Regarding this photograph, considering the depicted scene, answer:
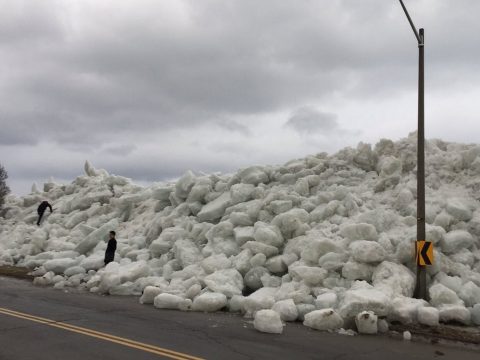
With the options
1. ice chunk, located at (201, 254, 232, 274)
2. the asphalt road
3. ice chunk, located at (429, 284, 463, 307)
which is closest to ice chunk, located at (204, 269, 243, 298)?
ice chunk, located at (201, 254, 232, 274)

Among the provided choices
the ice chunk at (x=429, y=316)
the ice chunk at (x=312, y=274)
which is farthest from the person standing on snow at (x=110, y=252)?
the ice chunk at (x=429, y=316)

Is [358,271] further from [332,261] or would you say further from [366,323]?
[366,323]

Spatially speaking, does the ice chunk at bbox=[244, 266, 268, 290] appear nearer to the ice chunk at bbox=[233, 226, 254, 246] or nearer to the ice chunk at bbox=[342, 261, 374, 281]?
the ice chunk at bbox=[233, 226, 254, 246]

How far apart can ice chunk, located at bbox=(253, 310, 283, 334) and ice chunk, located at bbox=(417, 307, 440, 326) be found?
299cm

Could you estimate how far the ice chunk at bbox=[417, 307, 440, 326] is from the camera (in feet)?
33.6

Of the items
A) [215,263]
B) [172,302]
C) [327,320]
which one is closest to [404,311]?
[327,320]

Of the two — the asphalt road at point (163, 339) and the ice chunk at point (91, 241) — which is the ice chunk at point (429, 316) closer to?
the asphalt road at point (163, 339)

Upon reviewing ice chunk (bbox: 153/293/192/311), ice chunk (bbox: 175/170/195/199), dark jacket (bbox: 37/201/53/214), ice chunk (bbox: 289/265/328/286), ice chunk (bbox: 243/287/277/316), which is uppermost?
ice chunk (bbox: 175/170/195/199)

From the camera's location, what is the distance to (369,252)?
12227 millimetres

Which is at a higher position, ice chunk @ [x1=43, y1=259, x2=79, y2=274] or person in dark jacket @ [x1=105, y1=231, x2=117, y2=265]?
person in dark jacket @ [x1=105, y1=231, x2=117, y2=265]

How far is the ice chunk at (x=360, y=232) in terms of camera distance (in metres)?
13.1

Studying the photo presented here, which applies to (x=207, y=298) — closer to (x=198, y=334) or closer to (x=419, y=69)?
(x=198, y=334)

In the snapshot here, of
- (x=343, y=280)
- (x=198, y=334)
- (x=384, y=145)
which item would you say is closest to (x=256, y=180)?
(x=384, y=145)

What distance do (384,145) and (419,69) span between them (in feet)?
17.5
